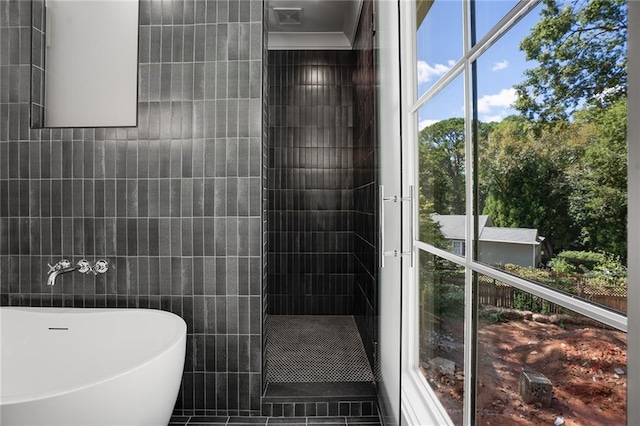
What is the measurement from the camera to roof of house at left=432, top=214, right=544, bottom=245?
1.00 metres

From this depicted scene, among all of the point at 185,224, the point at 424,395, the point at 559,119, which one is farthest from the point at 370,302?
the point at 559,119

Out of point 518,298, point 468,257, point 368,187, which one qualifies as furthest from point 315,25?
point 518,298

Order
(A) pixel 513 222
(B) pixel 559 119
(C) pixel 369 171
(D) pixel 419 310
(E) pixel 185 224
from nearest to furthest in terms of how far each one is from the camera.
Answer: (B) pixel 559 119
(A) pixel 513 222
(D) pixel 419 310
(E) pixel 185 224
(C) pixel 369 171

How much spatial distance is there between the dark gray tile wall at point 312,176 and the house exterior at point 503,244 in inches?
97.8

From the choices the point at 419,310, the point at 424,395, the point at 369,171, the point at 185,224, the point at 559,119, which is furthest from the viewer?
the point at 369,171

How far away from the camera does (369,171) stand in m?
2.54

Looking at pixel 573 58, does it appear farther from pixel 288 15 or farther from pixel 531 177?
pixel 288 15

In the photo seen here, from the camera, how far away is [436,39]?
5.47 feet

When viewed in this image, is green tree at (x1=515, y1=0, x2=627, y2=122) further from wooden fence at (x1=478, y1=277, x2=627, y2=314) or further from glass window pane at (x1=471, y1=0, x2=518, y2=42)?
wooden fence at (x1=478, y1=277, x2=627, y2=314)

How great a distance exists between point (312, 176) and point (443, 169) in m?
2.38

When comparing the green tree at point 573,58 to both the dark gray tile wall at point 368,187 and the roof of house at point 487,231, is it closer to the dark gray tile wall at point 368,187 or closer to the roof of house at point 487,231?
the roof of house at point 487,231

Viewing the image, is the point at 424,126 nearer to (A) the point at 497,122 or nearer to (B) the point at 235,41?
(A) the point at 497,122

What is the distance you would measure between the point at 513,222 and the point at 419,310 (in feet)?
3.13

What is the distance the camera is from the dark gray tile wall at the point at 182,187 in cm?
221
